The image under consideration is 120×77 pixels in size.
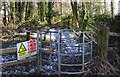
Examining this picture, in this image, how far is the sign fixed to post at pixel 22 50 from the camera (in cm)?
456

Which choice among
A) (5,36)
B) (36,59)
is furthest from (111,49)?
(5,36)

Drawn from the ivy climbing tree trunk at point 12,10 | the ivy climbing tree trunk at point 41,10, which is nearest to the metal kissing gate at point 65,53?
the ivy climbing tree trunk at point 12,10

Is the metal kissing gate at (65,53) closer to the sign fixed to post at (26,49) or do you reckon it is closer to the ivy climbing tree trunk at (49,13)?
the sign fixed to post at (26,49)

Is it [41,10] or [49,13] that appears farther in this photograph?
[41,10]

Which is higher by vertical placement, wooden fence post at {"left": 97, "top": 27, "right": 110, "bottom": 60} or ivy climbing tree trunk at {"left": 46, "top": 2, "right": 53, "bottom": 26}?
ivy climbing tree trunk at {"left": 46, "top": 2, "right": 53, "bottom": 26}

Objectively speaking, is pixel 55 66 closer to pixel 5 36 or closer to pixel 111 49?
pixel 111 49

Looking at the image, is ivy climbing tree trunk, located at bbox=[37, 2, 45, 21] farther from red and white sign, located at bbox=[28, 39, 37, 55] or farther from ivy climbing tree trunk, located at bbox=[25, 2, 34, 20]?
red and white sign, located at bbox=[28, 39, 37, 55]

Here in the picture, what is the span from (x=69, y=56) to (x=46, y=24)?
312 inches

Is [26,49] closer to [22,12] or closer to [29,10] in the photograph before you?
[22,12]

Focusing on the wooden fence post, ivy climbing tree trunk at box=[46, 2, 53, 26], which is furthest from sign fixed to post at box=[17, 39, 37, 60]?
ivy climbing tree trunk at box=[46, 2, 53, 26]

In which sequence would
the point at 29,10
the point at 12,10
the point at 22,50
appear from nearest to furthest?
the point at 22,50 → the point at 12,10 → the point at 29,10

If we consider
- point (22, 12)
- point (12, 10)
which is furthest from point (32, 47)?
point (22, 12)

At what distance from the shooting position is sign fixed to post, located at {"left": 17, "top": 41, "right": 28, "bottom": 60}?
4562mm

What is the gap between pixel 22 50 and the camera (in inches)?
183
